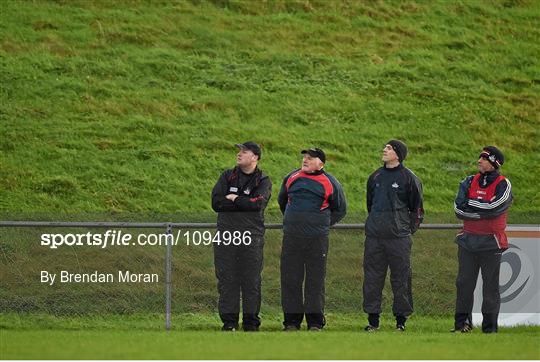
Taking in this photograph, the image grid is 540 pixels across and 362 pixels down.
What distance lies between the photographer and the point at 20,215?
19125 mm

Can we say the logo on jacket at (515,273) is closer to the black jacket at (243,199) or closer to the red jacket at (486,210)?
the red jacket at (486,210)

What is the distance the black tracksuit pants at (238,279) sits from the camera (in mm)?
13734

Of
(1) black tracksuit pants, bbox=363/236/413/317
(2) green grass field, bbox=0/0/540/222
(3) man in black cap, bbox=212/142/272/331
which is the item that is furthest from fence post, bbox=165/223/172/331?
(2) green grass field, bbox=0/0/540/222

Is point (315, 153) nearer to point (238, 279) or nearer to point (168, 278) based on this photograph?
point (238, 279)

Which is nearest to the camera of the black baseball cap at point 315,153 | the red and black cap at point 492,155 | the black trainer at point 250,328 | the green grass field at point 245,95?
the red and black cap at point 492,155

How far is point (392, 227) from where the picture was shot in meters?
13.6

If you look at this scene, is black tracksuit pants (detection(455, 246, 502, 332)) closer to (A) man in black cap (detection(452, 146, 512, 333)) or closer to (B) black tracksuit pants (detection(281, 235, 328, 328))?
(A) man in black cap (detection(452, 146, 512, 333))

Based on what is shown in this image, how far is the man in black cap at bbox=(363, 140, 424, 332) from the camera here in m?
13.6

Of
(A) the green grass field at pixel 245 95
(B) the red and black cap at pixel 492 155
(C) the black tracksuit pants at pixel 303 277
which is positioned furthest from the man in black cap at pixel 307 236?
(A) the green grass field at pixel 245 95

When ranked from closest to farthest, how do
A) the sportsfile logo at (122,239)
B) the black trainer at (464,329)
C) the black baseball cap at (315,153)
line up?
the black baseball cap at (315,153) → the black trainer at (464,329) → the sportsfile logo at (122,239)

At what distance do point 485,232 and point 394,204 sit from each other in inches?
43.8

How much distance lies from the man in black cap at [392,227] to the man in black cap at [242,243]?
1257mm

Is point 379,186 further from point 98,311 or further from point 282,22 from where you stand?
point 282,22

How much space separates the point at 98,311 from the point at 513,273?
513cm
